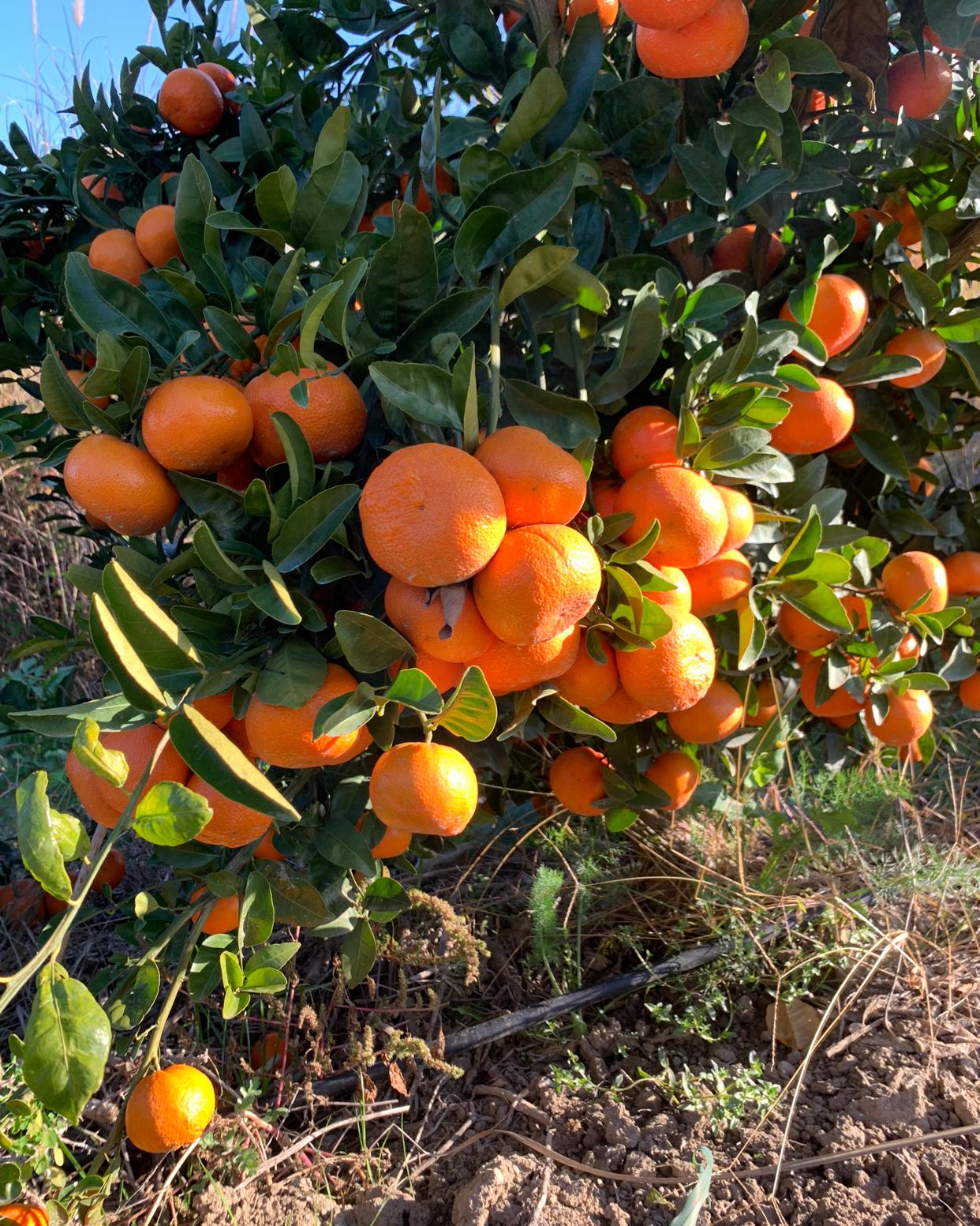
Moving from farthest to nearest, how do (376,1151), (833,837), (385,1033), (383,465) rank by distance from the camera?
(833,837) < (385,1033) < (376,1151) < (383,465)

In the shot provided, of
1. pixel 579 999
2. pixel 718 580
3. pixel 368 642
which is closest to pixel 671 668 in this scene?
pixel 718 580

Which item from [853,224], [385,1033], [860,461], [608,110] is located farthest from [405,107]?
[385,1033]

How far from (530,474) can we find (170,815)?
14.6 inches

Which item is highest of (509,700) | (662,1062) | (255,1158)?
(509,700)

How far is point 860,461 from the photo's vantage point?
1.45 meters

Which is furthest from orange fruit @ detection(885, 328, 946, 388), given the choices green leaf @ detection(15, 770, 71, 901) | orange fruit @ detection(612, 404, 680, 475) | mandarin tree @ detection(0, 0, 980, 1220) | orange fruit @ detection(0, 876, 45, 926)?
orange fruit @ detection(0, 876, 45, 926)

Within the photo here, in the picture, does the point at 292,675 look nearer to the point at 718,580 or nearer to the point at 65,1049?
the point at 65,1049

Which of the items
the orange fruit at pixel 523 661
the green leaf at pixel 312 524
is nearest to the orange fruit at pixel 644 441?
the orange fruit at pixel 523 661

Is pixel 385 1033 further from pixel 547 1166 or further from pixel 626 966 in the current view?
pixel 626 966

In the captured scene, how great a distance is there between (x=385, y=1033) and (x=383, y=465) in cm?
109

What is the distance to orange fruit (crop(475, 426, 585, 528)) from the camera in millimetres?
709

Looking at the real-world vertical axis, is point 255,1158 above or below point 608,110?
below

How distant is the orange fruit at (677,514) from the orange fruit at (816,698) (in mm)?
481

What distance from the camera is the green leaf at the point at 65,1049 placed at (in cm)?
53
